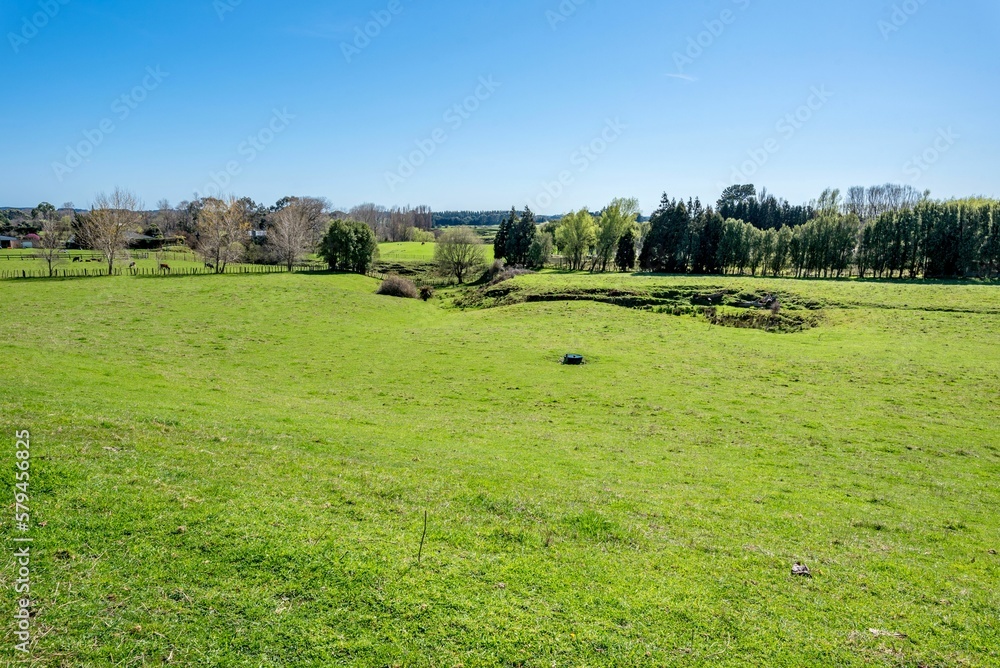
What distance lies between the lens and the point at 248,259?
101875 mm

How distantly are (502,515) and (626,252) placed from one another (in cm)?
9438

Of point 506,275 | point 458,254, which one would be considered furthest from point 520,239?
point 506,275

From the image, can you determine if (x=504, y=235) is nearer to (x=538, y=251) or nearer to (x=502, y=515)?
(x=538, y=251)

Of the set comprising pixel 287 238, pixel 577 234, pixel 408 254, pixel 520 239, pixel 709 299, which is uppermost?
pixel 577 234

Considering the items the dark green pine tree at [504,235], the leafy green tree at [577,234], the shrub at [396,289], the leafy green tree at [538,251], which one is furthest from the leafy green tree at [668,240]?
the shrub at [396,289]

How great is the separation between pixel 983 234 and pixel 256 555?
109 metres

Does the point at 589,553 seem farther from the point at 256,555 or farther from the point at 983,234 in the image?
the point at 983,234

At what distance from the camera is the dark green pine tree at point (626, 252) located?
9838 cm

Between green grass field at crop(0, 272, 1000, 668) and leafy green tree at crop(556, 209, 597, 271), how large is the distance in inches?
2970

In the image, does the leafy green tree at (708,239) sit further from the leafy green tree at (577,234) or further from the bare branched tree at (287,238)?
the bare branched tree at (287,238)

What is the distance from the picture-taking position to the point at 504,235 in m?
108

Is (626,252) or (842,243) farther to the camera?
(626,252)

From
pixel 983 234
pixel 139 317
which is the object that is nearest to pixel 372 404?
pixel 139 317

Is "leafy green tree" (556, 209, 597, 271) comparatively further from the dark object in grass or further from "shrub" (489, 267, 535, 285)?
the dark object in grass
